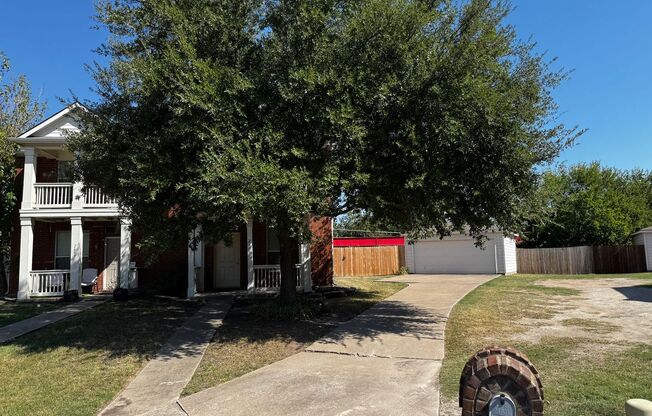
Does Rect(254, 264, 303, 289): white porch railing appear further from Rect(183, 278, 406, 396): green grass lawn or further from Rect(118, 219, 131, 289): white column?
Rect(118, 219, 131, 289): white column

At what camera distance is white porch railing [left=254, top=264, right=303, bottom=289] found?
17.9 metres

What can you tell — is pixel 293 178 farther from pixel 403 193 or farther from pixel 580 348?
pixel 580 348

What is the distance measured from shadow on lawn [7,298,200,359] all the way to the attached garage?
1840 cm

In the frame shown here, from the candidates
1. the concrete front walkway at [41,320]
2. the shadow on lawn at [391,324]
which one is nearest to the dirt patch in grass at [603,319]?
the shadow on lawn at [391,324]

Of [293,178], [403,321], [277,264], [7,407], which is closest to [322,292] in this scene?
[277,264]

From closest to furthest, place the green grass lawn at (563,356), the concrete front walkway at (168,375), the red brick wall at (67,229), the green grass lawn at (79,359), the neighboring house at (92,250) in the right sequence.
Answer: the green grass lawn at (563,356) < the concrete front walkway at (168,375) < the green grass lawn at (79,359) < the neighboring house at (92,250) < the red brick wall at (67,229)

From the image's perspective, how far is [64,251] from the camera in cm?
1919

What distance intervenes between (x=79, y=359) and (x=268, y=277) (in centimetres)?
940

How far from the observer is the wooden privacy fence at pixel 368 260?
30.6 m

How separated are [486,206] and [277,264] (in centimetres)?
1017

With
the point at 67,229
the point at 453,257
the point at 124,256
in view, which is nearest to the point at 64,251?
the point at 67,229

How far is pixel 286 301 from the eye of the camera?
40.6ft

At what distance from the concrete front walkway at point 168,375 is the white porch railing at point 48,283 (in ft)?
26.4

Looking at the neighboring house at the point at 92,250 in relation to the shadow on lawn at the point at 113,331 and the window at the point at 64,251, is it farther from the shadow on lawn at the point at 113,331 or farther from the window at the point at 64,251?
the shadow on lawn at the point at 113,331
